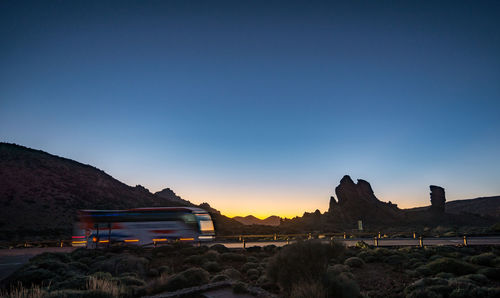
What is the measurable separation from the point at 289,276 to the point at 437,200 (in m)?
87.4

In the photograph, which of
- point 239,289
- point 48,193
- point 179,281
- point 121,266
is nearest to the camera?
point 239,289

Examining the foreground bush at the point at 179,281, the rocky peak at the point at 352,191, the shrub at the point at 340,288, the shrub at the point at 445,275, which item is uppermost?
the rocky peak at the point at 352,191

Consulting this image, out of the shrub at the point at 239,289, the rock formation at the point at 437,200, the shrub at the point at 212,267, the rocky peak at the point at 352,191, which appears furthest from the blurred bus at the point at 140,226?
the rock formation at the point at 437,200

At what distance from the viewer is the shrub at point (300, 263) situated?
8.84 meters

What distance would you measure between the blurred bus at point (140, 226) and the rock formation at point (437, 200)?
249 feet

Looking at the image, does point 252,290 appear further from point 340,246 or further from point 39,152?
point 39,152

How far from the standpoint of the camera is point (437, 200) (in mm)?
79250

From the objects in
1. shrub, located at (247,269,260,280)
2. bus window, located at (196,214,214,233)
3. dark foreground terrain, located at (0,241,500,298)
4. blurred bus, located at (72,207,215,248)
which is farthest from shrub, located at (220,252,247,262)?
bus window, located at (196,214,214,233)

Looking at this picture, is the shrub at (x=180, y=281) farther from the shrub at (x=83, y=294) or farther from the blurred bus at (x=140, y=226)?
the blurred bus at (x=140, y=226)

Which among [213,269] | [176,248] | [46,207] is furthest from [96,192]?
[213,269]

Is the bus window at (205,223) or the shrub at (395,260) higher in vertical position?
the bus window at (205,223)

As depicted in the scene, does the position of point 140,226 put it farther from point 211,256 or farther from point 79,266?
point 211,256

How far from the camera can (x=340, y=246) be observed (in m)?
10.2

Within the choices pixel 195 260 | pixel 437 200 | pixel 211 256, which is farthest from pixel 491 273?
pixel 437 200
